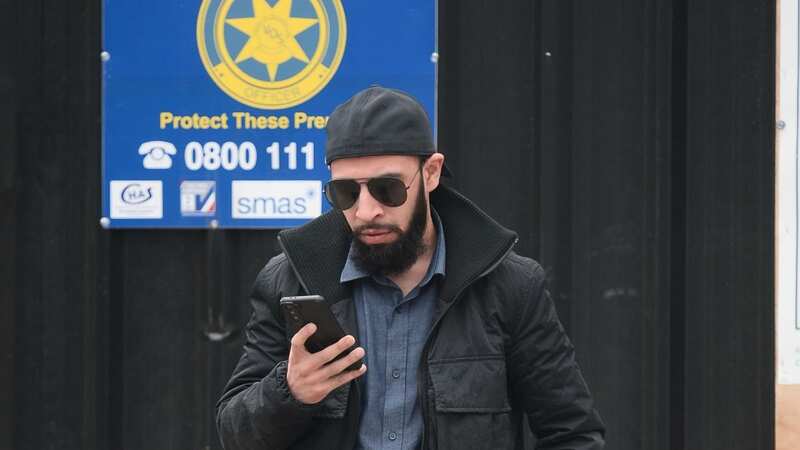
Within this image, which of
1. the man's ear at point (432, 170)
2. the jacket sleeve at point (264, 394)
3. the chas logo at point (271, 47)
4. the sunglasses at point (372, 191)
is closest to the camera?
the jacket sleeve at point (264, 394)

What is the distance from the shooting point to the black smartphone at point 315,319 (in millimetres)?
1679

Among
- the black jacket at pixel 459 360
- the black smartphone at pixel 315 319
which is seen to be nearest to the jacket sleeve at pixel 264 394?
the black jacket at pixel 459 360

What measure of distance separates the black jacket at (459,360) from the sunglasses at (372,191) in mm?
147

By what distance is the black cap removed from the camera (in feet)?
6.18

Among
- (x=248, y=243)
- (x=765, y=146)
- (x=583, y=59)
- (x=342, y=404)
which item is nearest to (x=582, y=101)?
(x=583, y=59)

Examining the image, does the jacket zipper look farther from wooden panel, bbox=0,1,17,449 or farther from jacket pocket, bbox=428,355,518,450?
wooden panel, bbox=0,1,17,449

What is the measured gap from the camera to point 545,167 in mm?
3344

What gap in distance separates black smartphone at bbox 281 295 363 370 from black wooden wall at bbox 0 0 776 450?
1.64m

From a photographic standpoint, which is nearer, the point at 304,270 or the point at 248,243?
the point at 304,270

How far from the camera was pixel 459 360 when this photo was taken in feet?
6.22

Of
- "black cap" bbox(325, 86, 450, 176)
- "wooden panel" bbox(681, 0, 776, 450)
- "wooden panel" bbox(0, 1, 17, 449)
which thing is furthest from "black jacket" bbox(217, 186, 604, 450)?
"wooden panel" bbox(0, 1, 17, 449)

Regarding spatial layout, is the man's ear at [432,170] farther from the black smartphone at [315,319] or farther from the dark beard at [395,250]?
the black smartphone at [315,319]

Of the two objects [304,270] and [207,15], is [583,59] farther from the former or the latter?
[304,270]

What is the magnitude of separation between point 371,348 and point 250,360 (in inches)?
10.5
